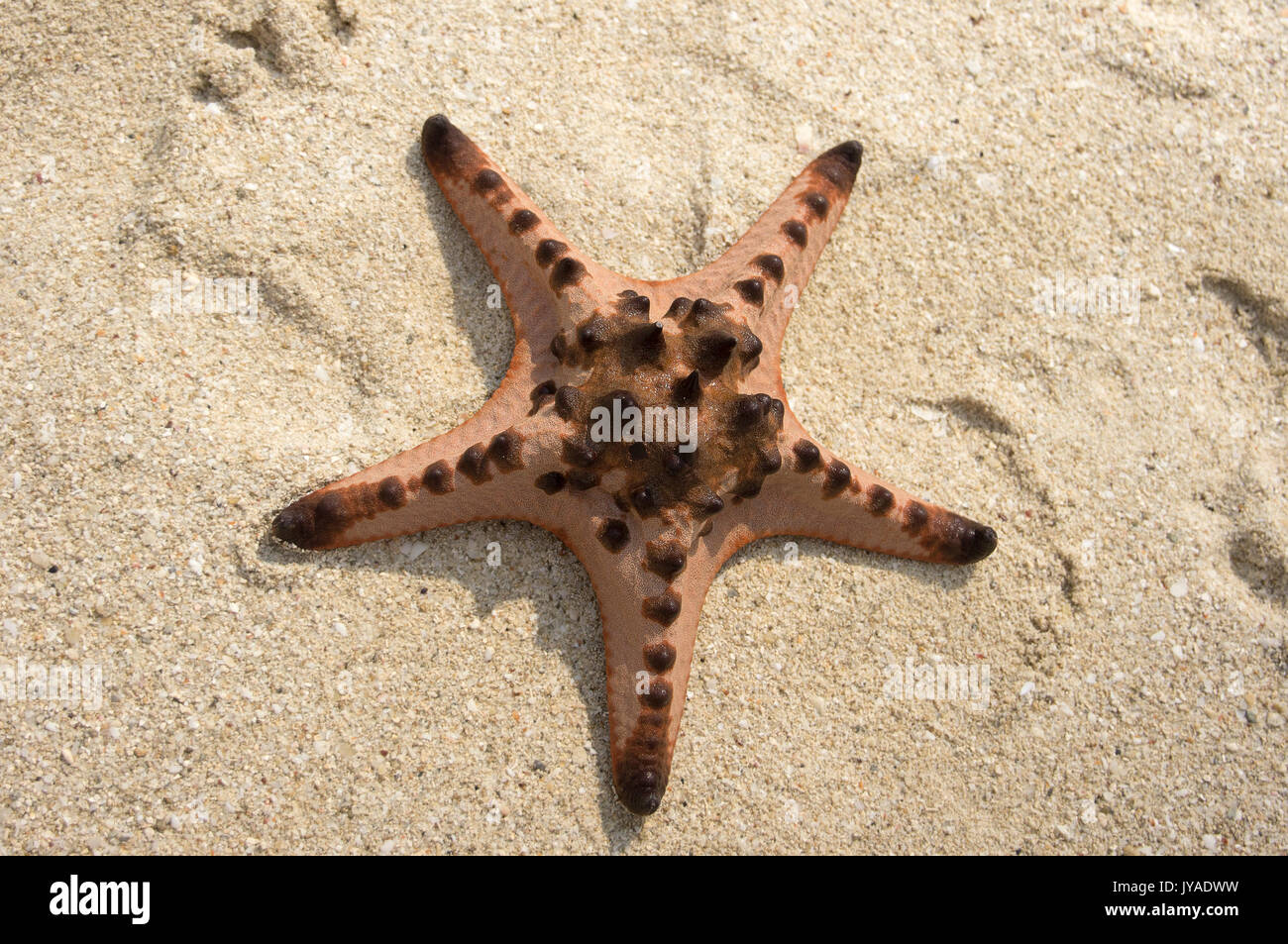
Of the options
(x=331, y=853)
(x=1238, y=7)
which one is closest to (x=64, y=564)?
(x=331, y=853)

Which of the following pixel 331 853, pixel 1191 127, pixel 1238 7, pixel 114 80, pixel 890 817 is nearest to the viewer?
pixel 331 853

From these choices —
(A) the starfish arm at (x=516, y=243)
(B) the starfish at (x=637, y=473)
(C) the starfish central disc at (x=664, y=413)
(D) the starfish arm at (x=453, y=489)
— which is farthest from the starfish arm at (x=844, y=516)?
(A) the starfish arm at (x=516, y=243)

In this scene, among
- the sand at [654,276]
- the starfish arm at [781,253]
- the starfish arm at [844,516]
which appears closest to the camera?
the sand at [654,276]

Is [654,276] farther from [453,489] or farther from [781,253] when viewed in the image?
[453,489]

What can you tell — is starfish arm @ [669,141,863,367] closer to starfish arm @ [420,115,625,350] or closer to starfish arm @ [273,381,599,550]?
starfish arm @ [420,115,625,350]

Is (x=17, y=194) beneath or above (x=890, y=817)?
above

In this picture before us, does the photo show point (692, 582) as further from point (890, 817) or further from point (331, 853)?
point (331, 853)

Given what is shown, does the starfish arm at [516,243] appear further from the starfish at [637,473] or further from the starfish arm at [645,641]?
the starfish arm at [645,641]
